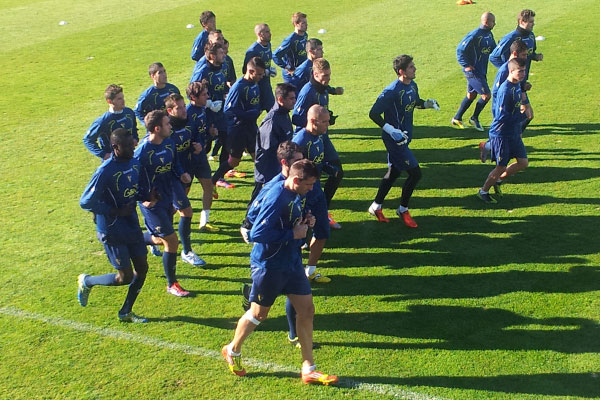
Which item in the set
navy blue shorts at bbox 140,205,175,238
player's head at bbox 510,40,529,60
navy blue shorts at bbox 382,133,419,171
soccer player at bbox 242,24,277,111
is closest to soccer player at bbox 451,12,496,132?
player's head at bbox 510,40,529,60

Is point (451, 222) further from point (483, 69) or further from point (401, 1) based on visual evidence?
point (401, 1)

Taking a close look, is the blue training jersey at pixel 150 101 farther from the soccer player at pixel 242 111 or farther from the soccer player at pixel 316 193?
the soccer player at pixel 316 193

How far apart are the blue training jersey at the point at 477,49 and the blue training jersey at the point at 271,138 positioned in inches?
214

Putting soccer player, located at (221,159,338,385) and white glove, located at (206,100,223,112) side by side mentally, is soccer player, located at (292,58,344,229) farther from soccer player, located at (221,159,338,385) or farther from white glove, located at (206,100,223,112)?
soccer player, located at (221,159,338,385)

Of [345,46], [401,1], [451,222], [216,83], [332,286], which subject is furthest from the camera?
[401,1]

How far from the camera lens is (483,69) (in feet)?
43.4

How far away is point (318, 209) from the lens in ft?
26.2

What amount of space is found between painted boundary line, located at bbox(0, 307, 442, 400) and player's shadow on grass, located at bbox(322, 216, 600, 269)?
2.25m

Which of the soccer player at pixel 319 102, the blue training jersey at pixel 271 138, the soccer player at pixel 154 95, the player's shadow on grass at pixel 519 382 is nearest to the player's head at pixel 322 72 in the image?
the soccer player at pixel 319 102

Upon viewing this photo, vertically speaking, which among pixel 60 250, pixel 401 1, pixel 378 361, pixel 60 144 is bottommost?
pixel 378 361

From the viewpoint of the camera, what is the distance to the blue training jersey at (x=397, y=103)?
955cm

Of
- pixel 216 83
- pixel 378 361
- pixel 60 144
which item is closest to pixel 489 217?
pixel 378 361

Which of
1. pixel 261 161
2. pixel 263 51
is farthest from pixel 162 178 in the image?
pixel 263 51

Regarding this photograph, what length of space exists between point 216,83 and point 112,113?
259cm
